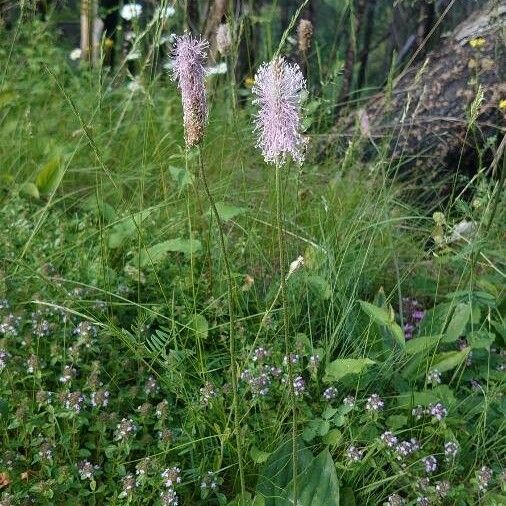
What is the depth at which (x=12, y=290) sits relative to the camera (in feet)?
6.97

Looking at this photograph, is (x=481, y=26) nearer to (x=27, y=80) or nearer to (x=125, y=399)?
(x=27, y=80)

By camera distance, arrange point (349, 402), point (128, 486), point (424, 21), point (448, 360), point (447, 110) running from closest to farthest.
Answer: point (128, 486)
point (349, 402)
point (448, 360)
point (447, 110)
point (424, 21)

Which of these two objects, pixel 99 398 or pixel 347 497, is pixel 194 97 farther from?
pixel 347 497

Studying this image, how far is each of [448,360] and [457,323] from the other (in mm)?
116

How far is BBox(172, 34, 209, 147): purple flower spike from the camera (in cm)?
139

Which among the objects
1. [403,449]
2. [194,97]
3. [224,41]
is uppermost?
[194,97]

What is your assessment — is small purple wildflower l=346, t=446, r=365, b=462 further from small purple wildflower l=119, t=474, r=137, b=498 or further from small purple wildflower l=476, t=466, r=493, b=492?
small purple wildflower l=119, t=474, r=137, b=498

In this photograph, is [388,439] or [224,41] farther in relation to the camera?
[224,41]

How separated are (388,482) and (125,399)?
2.00 ft

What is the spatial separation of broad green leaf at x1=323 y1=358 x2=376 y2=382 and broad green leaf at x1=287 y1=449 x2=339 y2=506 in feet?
0.63

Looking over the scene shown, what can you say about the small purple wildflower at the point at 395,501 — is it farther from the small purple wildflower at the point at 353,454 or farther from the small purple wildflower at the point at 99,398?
the small purple wildflower at the point at 99,398

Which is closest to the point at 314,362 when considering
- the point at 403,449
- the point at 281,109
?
the point at 403,449

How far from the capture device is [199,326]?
199 centimetres

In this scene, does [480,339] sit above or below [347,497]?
above
